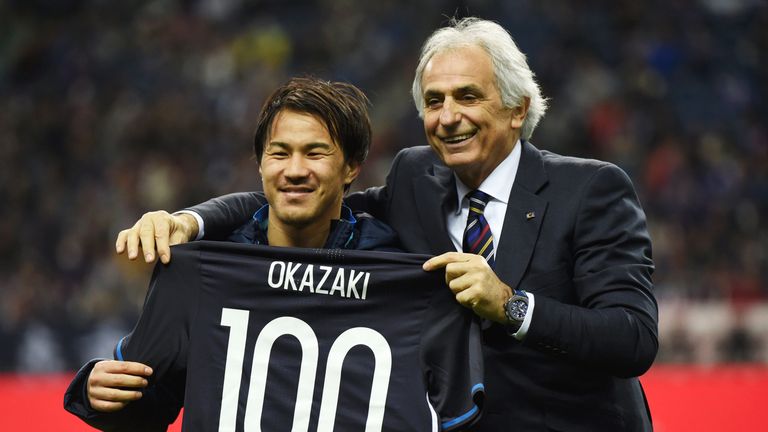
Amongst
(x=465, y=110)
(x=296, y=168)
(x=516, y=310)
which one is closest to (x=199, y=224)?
(x=296, y=168)

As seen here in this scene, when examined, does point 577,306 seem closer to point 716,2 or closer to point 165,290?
point 165,290

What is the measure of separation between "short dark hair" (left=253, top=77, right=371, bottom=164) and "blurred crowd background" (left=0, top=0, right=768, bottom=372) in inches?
182

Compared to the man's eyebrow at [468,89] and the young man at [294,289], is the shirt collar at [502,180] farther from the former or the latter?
the young man at [294,289]

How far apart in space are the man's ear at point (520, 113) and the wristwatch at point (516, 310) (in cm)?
58

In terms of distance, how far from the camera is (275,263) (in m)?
2.47

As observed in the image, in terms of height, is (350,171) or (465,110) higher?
(465,110)

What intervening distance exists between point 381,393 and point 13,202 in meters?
7.02

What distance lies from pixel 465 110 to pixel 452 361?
2.33 feet

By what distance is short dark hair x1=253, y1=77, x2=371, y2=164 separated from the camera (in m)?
2.59

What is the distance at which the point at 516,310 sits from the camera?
245 centimetres

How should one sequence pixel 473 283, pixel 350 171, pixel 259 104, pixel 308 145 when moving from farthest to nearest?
pixel 259 104 → pixel 350 171 → pixel 308 145 → pixel 473 283

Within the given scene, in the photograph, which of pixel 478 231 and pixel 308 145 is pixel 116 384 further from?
pixel 478 231

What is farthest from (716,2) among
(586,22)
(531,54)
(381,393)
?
(381,393)

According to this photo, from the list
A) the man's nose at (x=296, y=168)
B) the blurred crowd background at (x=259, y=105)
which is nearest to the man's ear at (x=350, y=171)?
the man's nose at (x=296, y=168)
